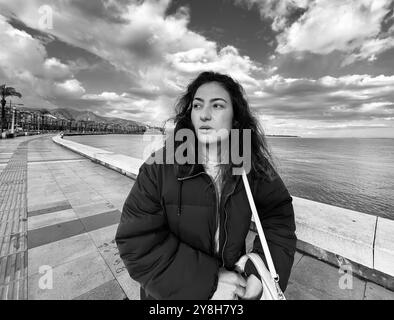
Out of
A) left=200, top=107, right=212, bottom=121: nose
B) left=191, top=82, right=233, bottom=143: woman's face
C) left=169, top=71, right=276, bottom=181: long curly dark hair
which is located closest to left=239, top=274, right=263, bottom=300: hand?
left=169, top=71, right=276, bottom=181: long curly dark hair

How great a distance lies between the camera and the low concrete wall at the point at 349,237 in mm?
1877

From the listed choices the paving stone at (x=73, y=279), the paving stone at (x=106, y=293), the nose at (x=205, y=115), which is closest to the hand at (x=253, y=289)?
the nose at (x=205, y=115)

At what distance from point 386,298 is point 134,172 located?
20.0 feet

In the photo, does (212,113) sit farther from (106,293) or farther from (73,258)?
(73,258)

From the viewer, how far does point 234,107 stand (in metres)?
1.74

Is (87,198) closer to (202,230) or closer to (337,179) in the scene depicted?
(202,230)

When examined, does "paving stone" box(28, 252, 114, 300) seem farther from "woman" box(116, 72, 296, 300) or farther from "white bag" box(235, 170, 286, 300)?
"white bag" box(235, 170, 286, 300)

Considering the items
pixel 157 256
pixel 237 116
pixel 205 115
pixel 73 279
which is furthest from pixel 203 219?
pixel 73 279

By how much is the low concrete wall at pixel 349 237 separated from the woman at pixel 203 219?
1.13m

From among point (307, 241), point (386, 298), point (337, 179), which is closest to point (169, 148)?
point (307, 241)

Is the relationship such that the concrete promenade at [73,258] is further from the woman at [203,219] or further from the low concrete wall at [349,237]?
the woman at [203,219]

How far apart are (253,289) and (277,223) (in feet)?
1.56

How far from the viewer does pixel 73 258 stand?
253cm

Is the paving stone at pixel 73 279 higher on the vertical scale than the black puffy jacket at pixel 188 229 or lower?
lower
